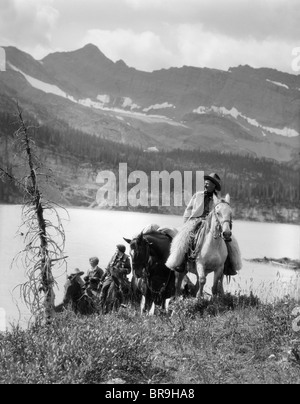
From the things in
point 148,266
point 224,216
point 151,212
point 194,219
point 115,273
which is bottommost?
point 151,212

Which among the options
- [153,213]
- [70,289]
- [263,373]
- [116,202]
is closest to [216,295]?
[263,373]

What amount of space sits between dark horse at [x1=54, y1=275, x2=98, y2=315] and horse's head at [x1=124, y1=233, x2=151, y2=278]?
9.73 ft

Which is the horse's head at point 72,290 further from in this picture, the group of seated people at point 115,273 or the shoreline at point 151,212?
the shoreline at point 151,212

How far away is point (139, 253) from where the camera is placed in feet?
47.3

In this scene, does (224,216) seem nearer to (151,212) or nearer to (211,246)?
(211,246)

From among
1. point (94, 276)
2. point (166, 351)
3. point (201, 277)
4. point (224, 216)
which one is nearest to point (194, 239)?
point (201, 277)

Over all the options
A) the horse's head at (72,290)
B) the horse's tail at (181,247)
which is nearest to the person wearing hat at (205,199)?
the horse's tail at (181,247)

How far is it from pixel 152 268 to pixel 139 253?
919mm

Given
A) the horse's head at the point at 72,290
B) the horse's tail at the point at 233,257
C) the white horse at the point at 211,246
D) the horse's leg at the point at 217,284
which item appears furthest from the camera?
the horse's head at the point at 72,290

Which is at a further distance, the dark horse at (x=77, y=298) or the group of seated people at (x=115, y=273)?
the dark horse at (x=77, y=298)

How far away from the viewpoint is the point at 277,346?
9.38 m

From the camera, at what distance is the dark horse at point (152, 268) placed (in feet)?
47.5

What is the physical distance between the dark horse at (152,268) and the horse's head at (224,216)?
9.46 ft
